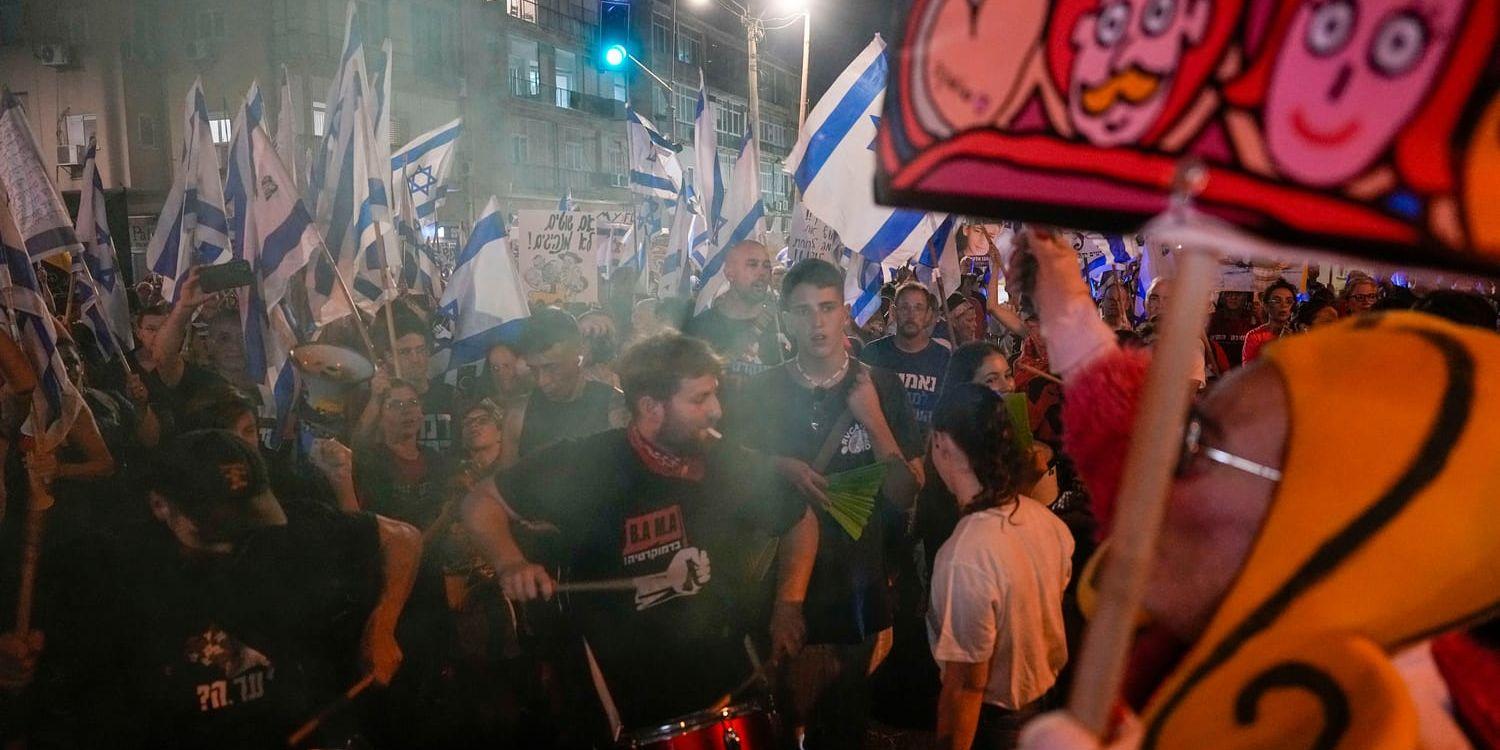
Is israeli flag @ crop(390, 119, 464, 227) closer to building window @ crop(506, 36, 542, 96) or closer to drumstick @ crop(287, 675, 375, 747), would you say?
drumstick @ crop(287, 675, 375, 747)

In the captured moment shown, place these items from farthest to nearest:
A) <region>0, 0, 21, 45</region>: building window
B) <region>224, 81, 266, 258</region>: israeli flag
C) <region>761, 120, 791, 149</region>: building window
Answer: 1. <region>761, 120, 791, 149</region>: building window
2. <region>0, 0, 21, 45</region>: building window
3. <region>224, 81, 266, 258</region>: israeli flag

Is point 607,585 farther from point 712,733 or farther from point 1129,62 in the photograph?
point 1129,62

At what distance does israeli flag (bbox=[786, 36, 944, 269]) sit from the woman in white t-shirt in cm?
342

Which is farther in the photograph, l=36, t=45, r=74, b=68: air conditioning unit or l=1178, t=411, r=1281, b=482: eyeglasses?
l=36, t=45, r=74, b=68: air conditioning unit

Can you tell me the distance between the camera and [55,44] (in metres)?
35.2

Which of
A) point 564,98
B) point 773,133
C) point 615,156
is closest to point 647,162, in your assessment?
point 564,98

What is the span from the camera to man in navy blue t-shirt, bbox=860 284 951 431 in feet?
21.2

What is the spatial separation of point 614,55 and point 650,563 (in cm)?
1679

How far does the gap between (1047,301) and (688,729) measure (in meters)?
1.85

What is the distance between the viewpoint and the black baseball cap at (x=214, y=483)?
3.28 m

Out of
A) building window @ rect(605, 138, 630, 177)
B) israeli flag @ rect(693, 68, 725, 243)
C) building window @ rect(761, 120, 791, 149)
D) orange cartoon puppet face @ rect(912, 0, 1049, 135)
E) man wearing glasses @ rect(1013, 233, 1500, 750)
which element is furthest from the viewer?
building window @ rect(761, 120, 791, 149)

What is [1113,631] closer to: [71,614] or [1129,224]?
[1129,224]

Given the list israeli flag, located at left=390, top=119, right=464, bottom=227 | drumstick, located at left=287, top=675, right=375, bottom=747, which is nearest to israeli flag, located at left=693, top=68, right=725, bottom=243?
israeli flag, located at left=390, top=119, right=464, bottom=227

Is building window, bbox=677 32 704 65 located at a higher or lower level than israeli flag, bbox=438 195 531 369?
higher
